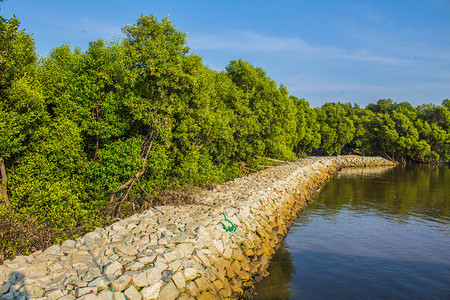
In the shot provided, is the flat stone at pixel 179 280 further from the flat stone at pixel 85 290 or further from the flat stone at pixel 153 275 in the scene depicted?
the flat stone at pixel 85 290

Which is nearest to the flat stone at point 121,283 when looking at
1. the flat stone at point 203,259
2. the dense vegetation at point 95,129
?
the flat stone at point 203,259

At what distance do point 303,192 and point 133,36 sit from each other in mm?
18697

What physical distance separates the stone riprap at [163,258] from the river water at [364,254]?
3.92 feet

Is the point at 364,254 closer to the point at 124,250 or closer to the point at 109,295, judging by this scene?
the point at 124,250

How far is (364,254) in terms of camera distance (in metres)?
14.9

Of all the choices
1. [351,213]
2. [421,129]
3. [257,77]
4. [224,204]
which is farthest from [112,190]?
[421,129]

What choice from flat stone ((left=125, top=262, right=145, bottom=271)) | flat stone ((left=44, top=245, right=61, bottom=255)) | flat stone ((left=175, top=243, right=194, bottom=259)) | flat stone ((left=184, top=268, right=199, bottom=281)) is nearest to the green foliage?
flat stone ((left=175, top=243, right=194, bottom=259))

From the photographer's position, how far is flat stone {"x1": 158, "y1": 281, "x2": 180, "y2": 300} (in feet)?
26.9

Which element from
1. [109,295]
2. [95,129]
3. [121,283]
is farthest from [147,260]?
[95,129]

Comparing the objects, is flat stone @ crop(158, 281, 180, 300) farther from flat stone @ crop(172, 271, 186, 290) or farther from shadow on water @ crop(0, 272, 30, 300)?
shadow on water @ crop(0, 272, 30, 300)

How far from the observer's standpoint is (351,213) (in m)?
22.9

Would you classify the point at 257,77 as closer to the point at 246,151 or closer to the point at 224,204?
the point at 246,151

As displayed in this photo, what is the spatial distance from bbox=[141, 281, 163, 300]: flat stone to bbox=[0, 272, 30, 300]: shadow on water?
8.44 ft

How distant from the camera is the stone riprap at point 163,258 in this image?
299 inches
